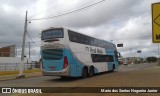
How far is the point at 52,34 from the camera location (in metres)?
19.1

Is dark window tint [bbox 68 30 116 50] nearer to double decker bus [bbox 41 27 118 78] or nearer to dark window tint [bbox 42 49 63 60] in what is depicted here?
double decker bus [bbox 41 27 118 78]

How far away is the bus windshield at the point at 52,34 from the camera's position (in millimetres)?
18828

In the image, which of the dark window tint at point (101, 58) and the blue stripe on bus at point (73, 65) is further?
the dark window tint at point (101, 58)

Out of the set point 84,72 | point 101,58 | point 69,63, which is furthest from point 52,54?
point 101,58

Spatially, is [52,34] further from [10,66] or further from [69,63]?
[10,66]

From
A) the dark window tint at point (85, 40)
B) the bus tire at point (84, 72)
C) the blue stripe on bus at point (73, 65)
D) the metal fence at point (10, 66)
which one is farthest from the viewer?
the metal fence at point (10, 66)

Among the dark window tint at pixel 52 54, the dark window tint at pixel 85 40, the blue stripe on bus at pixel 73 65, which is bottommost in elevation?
the blue stripe on bus at pixel 73 65

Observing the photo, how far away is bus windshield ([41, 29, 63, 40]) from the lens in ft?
61.8

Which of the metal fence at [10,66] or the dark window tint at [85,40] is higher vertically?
the dark window tint at [85,40]

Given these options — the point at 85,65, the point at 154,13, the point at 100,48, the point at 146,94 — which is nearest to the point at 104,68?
the point at 100,48

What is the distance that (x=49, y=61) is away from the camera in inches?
749

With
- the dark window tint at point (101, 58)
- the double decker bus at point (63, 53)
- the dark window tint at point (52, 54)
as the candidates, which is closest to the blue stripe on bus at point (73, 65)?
the double decker bus at point (63, 53)

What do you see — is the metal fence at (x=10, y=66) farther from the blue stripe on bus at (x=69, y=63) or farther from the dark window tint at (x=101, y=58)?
the blue stripe on bus at (x=69, y=63)

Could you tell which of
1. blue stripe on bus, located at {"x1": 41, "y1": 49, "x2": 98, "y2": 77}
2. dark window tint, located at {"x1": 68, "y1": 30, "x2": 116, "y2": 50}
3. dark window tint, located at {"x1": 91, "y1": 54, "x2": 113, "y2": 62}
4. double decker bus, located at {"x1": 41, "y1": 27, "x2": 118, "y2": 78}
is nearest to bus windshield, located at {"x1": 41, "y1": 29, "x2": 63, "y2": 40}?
double decker bus, located at {"x1": 41, "y1": 27, "x2": 118, "y2": 78}
